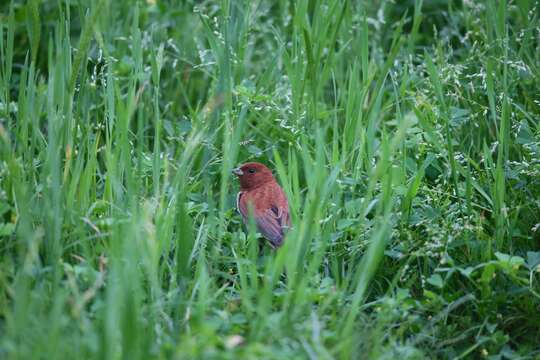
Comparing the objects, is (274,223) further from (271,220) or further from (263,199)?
(263,199)

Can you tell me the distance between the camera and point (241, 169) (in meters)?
5.11

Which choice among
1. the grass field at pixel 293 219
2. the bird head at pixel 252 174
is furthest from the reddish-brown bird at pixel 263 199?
the grass field at pixel 293 219

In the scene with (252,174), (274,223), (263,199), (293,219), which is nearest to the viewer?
(293,219)

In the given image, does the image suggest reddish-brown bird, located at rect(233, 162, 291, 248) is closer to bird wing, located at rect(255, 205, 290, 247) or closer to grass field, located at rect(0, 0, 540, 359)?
bird wing, located at rect(255, 205, 290, 247)

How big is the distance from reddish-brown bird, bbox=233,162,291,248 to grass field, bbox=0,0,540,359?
11 cm

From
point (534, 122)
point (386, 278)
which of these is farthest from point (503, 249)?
point (534, 122)

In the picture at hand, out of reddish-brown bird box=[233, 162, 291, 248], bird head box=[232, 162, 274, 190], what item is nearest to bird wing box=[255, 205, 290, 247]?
reddish-brown bird box=[233, 162, 291, 248]

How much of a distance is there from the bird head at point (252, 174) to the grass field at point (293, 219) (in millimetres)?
89

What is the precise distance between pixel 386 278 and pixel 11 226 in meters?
1.72

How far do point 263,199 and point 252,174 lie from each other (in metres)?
0.20

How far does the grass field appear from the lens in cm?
307

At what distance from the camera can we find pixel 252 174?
511 centimetres

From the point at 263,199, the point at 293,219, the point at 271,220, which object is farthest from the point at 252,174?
the point at 293,219

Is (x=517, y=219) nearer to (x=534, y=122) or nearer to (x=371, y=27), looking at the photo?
(x=534, y=122)
